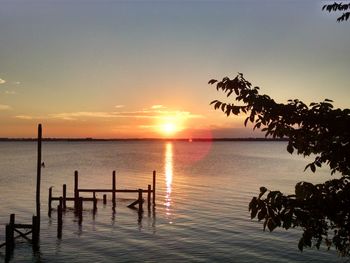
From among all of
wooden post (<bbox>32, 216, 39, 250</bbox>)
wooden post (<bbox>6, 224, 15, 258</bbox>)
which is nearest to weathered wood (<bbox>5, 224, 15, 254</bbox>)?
wooden post (<bbox>6, 224, 15, 258</bbox>)

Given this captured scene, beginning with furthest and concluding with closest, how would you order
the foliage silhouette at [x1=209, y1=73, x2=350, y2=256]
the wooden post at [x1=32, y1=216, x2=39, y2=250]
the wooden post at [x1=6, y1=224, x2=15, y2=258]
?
the wooden post at [x1=32, y1=216, x2=39, y2=250] → the wooden post at [x1=6, y1=224, x2=15, y2=258] → the foliage silhouette at [x1=209, y1=73, x2=350, y2=256]

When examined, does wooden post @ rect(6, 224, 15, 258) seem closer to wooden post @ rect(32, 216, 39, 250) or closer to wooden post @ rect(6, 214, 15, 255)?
wooden post @ rect(6, 214, 15, 255)

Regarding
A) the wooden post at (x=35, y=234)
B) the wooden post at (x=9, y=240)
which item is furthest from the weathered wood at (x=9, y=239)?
the wooden post at (x=35, y=234)

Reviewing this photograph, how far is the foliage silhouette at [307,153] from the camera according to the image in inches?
218

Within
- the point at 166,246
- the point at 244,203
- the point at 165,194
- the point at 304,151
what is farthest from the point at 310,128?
the point at 165,194

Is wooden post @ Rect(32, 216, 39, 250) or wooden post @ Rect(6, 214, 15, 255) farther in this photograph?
wooden post @ Rect(32, 216, 39, 250)

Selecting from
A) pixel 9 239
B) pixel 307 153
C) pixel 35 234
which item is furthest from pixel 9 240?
pixel 307 153

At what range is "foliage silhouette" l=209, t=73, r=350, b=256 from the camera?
18.1 feet

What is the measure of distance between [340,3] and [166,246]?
21098 millimetres

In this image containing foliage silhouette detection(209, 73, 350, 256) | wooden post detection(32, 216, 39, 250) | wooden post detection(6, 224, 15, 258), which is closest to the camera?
foliage silhouette detection(209, 73, 350, 256)

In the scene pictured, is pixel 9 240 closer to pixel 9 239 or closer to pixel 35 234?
pixel 9 239

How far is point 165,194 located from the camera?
1949 inches

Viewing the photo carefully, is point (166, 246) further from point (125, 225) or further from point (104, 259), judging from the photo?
point (125, 225)

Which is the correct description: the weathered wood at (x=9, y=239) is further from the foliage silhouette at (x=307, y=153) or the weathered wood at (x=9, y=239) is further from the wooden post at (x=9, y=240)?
the foliage silhouette at (x=307, y=153)
